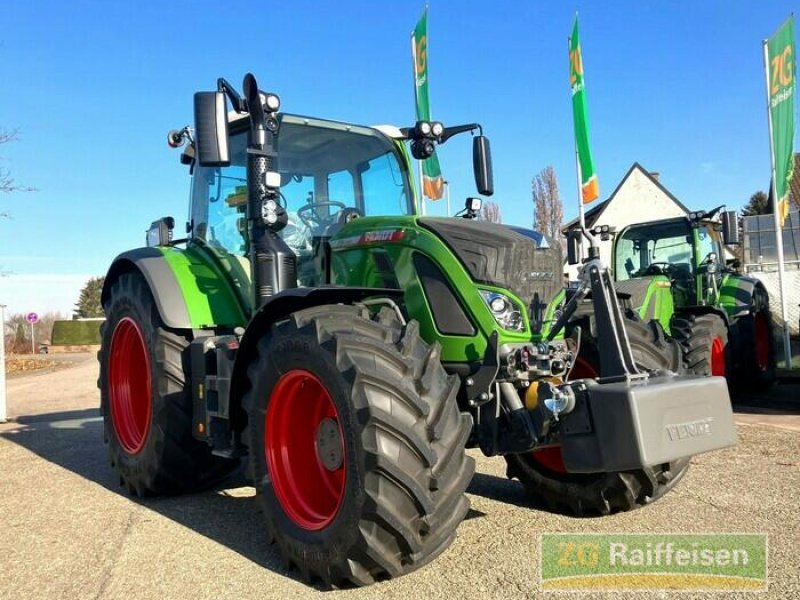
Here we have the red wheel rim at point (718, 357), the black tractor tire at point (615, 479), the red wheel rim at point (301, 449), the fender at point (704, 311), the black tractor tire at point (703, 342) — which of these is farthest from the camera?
the fender at point (704, 311)

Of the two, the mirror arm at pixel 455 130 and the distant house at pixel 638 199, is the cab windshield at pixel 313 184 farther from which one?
the distant house at pixel 638 199

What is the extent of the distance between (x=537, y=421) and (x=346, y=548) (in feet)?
3.36

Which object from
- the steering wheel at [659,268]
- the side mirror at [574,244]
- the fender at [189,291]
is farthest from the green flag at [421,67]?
the side mirror at [574,244]

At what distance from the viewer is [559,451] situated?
14.4 ft

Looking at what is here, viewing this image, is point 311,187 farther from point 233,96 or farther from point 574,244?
point 574,244

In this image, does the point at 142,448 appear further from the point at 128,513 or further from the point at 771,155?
the point at 771,155

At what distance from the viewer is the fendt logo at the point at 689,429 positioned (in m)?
3.04

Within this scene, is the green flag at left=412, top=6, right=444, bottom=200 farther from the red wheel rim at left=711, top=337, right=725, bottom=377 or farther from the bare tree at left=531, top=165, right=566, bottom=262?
the bare tree at left=531, top=165, right=566, bottom=262

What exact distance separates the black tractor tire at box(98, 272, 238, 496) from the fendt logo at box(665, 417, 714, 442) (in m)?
3.14

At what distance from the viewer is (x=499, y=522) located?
163 inches

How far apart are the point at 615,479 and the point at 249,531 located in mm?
2064

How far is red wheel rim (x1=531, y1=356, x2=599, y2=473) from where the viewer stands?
4.14 m

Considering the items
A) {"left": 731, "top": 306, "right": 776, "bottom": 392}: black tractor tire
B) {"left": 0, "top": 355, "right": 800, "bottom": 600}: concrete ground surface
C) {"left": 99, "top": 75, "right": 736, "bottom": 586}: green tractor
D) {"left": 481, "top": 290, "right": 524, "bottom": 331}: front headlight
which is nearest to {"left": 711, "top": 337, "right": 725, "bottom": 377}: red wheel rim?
{"left": 731, "top": 306, "right": 776, "bottom": 392}: black tractor tire

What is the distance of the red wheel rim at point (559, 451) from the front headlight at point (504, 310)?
0.65 meters
